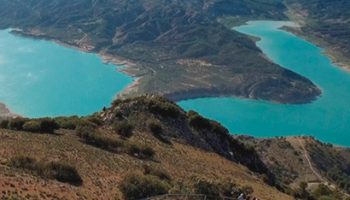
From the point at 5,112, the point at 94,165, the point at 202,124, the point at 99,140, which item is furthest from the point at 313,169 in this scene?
the point at 5,112

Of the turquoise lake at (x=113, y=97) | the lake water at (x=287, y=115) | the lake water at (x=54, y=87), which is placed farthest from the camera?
the lake water at (x=54, y=87)

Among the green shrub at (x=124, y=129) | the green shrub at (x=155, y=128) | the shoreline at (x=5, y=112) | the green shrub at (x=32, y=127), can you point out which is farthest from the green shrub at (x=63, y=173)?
the shoreline at (x=5, y=112)

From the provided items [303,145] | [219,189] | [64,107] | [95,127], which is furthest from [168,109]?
[64,107]

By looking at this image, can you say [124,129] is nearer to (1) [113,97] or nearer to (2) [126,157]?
(2) [126,157]

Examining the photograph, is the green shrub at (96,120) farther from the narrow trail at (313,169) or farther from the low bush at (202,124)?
the narrow trail at (313,169)

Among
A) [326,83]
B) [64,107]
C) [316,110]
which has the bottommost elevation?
[64,107]

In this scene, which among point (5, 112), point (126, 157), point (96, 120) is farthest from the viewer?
point (5, 112)

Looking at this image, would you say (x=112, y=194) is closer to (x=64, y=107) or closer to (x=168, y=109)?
(x=168, y=109)
